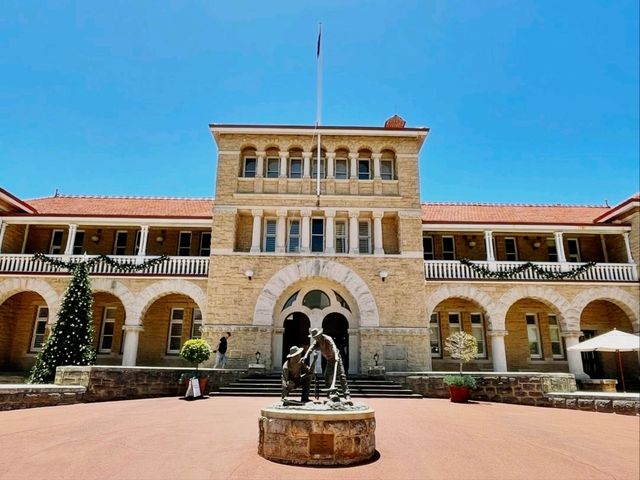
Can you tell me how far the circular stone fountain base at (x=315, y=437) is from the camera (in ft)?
20.7

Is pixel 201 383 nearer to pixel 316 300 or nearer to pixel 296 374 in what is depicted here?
pixel 316 300

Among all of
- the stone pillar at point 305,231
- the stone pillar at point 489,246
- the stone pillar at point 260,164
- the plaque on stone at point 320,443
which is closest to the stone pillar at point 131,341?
the stone pillar at point 305,231

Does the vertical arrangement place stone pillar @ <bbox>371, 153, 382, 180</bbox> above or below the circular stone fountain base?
above

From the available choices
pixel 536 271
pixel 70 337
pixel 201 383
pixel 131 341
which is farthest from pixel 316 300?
pixel 536 271

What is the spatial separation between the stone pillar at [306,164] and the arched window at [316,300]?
5407mm

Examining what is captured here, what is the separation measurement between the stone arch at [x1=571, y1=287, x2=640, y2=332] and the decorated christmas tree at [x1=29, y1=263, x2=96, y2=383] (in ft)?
65.0

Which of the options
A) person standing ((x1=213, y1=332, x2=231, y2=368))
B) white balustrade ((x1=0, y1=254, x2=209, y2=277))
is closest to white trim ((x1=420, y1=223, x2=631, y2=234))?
person standing ((x1=213, y1=332, x2=231, y2=368))

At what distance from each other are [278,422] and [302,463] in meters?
0.67

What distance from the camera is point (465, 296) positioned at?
1898 cm

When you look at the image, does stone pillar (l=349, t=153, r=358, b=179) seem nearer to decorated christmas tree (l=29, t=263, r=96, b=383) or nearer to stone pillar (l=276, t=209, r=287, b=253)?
stone pillar (l=276, t=209, r=287, b=253)

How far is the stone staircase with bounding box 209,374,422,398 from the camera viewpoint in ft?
47.6

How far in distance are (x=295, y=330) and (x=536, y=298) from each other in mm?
10906

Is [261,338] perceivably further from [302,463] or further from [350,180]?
[302,463]

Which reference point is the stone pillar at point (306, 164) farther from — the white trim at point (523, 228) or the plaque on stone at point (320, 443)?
the plaque on stone at point (320, 443)
